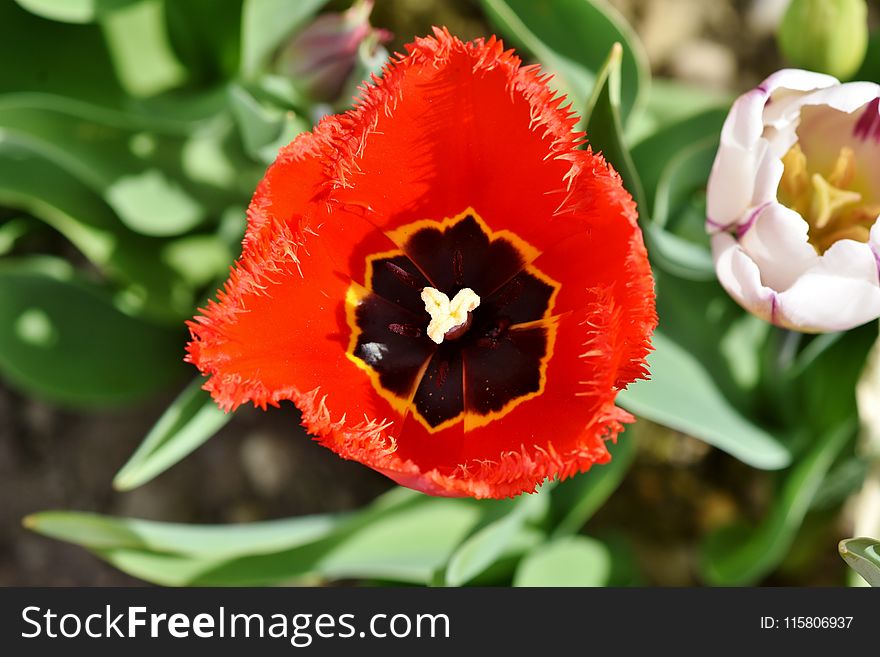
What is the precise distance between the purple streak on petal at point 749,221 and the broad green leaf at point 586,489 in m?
0.46

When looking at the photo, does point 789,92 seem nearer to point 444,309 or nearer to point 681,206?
point 681,206

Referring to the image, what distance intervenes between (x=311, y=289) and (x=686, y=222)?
68cm

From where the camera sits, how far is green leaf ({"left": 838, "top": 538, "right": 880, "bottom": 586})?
1142mm

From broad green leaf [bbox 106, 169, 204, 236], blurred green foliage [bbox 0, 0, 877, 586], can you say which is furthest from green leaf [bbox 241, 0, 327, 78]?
broad green leaf [bbox 106, 169, 204, 236]

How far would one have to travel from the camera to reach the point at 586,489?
160 cm

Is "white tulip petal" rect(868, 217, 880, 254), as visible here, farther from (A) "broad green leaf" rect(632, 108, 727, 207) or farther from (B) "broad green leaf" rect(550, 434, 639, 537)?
(B) "broad green leaf" rect(550, 434, 639, 537)

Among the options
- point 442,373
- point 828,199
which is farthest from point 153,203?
point 828,199

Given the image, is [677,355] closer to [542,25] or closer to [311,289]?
[542,25]

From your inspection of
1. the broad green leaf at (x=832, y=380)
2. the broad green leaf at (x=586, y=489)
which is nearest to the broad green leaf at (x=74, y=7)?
the broad green leaf at (x=586, y=489)

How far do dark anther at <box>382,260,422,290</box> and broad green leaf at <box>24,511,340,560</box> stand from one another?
468 millimetres

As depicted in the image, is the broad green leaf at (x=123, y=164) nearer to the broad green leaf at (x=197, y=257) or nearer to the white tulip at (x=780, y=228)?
the broad green leaf at (x=197, y=257)

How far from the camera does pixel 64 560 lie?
2084 millimetres

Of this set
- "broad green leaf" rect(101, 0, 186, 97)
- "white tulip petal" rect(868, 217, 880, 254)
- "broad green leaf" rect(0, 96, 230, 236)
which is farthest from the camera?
"broad green leaf" rect(101, 0, 186, 97)

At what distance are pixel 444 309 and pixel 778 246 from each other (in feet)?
1.33
